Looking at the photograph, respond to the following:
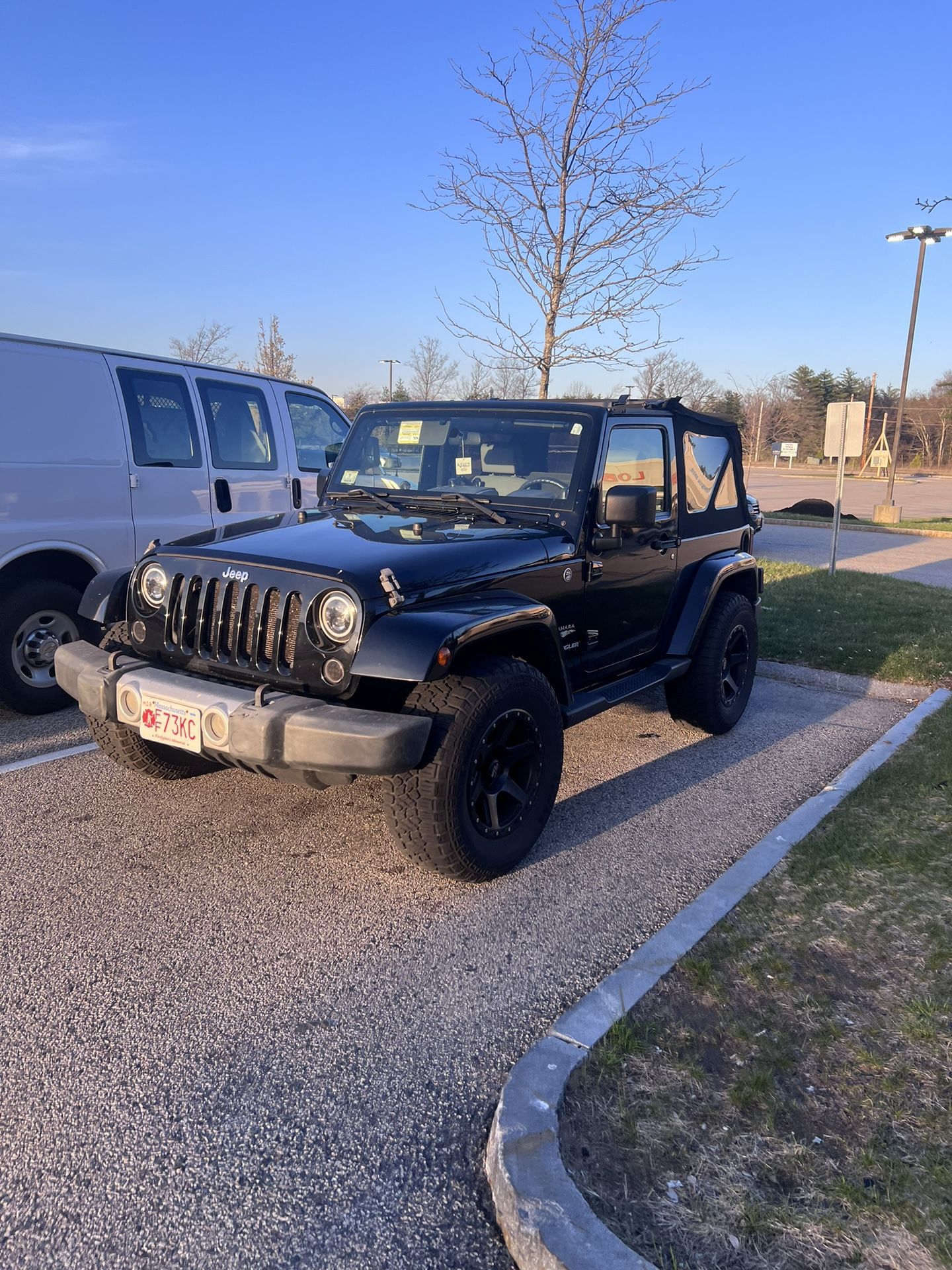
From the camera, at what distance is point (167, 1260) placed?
196 centimetres

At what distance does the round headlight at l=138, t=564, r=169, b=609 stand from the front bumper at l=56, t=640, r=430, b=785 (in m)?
0.46

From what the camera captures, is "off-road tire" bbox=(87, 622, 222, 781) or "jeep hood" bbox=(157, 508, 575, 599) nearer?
"jeep hood" bbox=(157, 508, 575, 599)

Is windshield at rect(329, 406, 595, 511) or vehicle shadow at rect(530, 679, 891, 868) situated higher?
windshield at rect(329, 406, 595, 511)

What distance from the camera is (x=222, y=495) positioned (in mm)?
6574

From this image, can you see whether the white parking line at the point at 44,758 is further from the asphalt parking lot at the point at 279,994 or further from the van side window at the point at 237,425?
the van side window at the point at 237,425

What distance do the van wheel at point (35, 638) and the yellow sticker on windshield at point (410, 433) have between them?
2323 mm

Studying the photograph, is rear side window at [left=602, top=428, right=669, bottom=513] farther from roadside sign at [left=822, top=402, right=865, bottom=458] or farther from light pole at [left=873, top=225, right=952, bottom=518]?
light pole at [left=873, top=225, right=952, bottom=518]

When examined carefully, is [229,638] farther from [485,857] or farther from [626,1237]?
[626,1237]

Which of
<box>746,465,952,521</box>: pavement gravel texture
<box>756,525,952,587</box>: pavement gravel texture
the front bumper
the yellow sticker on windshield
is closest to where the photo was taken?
the front bumper

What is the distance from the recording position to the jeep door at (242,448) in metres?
6.56

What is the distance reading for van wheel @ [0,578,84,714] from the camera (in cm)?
540

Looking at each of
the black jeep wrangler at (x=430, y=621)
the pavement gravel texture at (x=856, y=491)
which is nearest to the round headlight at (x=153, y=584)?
the black jeep wrangler at (x=430, y=621)

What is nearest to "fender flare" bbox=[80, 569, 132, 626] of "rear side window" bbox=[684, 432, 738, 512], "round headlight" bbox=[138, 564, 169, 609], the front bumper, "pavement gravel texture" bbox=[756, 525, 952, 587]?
"round headlight" bbox=[138, 564, 169, 609]

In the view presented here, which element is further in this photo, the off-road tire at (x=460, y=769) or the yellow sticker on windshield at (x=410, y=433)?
the yellow sticker on windshield at (x=410, y=433)
